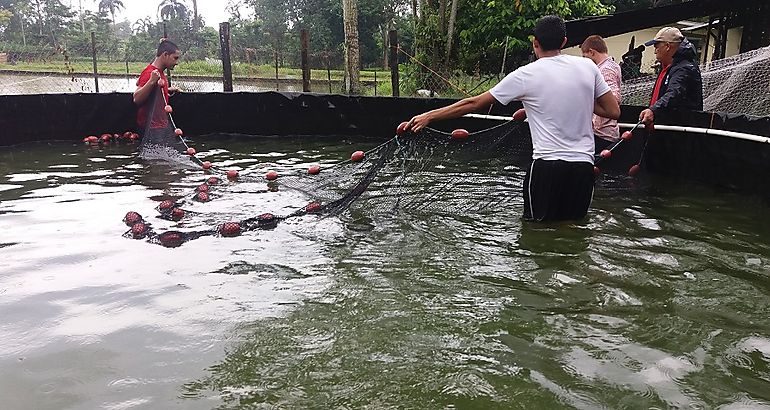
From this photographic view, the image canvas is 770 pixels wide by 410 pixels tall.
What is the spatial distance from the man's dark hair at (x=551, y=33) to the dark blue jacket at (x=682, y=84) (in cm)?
255

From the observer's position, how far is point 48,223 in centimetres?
523

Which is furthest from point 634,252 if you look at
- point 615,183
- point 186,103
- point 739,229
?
point 186,103

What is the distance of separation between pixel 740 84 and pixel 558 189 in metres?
4.67

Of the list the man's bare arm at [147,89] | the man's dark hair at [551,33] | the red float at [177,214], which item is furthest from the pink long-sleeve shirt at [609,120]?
the man's bare arm at [147,89]

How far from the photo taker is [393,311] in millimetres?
Answer: 3373

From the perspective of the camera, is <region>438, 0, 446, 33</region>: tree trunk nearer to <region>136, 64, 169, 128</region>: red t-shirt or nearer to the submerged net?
the submerged net

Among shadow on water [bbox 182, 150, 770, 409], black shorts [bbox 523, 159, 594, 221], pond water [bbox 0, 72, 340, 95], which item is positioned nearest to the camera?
shadow on water [bbox 182, 150, 770, 409]

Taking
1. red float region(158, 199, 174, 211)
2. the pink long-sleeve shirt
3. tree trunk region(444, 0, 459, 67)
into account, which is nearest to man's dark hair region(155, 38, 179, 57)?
red float region(158, 199, 174, 211)

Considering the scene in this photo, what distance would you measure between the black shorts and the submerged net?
396cm

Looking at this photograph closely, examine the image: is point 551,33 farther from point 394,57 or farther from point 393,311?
point 394,57

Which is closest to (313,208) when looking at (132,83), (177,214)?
(177,214)

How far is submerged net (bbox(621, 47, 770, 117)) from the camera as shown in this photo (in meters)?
7.30

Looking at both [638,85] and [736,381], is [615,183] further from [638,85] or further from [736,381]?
[736,381]

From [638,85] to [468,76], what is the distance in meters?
8.43
